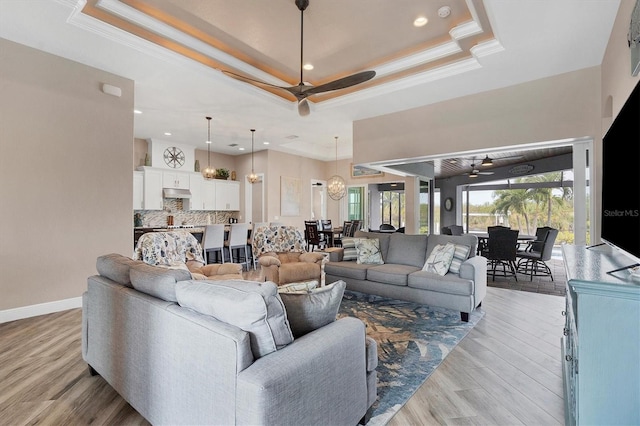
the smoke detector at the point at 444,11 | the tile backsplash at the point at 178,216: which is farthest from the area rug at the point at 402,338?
the tile backsplash at the point at 178,216

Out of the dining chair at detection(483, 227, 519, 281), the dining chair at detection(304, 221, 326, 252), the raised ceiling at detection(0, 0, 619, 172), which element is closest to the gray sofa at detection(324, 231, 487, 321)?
the dining chair at detection(483, 227, 519, 281)

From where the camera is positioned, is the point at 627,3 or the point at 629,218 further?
the point at 627,3

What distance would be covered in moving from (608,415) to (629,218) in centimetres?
91

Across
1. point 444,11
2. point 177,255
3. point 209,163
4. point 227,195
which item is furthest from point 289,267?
point 209,163

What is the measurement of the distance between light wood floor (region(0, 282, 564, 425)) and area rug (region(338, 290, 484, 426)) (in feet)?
0.26

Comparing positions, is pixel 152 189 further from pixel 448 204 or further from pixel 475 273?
pixel 448 204

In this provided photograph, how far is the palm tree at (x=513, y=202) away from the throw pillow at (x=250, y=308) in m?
11.2

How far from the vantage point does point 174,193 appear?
771cm

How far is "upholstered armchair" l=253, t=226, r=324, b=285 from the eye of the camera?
4.27 meters

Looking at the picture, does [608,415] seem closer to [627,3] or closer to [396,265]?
[627,3]

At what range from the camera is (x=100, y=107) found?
3.95 meters

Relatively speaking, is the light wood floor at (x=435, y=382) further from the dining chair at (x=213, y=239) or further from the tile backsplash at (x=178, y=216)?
the tile backsplash at (x=178, y=216)

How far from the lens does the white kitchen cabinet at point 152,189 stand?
7.40 meters

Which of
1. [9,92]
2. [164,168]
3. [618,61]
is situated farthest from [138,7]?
[164,168]
